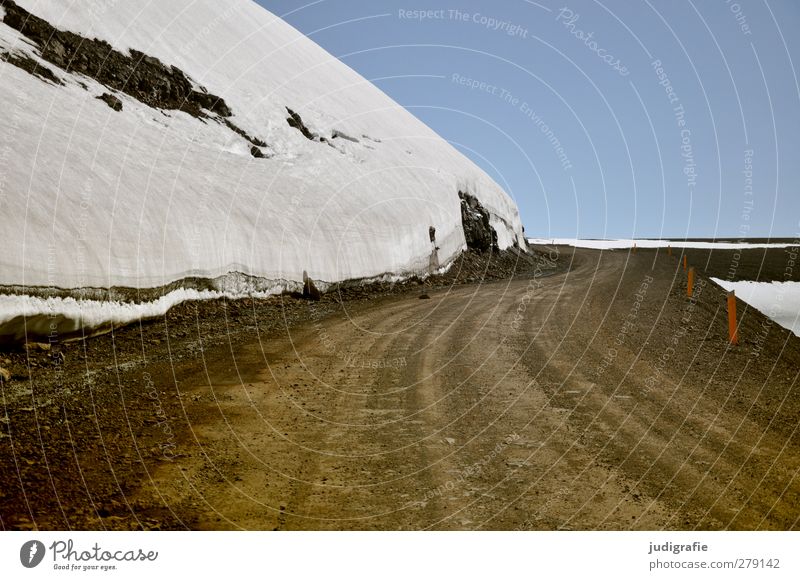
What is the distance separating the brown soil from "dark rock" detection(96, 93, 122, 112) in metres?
7.64

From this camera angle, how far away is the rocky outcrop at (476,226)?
1117 inches

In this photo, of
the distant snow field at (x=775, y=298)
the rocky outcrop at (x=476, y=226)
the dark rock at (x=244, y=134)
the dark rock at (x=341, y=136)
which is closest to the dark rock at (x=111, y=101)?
the dark rock at (x=244, y=134)

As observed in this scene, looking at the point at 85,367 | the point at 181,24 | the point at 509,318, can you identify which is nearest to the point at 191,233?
the point at 85,367

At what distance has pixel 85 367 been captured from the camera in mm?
9047

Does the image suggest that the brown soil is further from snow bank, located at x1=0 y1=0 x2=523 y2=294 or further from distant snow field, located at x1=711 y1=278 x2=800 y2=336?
distant snow field, located at x1=711 y1=278 x2=800 y2=336

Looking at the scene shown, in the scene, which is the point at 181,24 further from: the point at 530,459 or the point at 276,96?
the point at 530,459

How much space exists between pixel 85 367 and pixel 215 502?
17.3 ft
